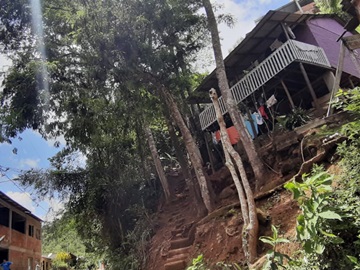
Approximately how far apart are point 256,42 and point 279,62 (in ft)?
8.88

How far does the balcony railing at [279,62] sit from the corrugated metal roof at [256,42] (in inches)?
61.4

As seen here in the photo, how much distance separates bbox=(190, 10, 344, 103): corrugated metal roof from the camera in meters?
11.1

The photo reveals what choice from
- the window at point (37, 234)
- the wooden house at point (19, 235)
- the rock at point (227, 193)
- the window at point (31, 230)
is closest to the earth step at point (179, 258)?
the rock at point (227, 193)

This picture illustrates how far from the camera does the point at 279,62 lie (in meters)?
10.1

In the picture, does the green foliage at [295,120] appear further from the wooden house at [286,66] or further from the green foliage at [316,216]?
the green foliage at [316,216]

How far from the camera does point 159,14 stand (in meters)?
9.80

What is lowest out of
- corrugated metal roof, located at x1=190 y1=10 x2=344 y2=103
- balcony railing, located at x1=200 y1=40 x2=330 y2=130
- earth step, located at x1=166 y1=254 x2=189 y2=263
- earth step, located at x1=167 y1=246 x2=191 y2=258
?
earth step, located at x1=166 y1=254 x2=189 y2=263

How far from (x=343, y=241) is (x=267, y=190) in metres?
4.36

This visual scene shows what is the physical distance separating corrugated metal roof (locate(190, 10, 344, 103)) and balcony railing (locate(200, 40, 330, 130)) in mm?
1560

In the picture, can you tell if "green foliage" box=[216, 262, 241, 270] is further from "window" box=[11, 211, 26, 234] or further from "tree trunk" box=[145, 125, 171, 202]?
"window" box=[11, 211, 26, 234]

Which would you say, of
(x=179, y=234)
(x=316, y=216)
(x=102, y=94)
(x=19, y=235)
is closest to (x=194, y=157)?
(x=179, y=234)

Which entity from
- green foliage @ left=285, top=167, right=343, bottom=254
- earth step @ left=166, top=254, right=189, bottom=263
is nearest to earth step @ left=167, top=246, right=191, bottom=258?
earth step @ left=166, top=254, right=189, bottom=263

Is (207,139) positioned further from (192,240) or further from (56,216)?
(56,216)

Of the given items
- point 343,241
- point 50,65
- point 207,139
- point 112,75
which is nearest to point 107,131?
point 112,75
